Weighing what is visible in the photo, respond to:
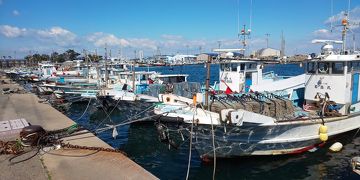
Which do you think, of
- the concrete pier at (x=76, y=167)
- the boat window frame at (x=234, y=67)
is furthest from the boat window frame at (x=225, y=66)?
the concrete pier at (x=76, y=167)

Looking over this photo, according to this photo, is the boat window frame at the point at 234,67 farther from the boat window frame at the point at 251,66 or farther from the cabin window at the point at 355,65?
the cabin window at the point at 355,65

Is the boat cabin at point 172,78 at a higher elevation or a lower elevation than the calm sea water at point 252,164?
higher

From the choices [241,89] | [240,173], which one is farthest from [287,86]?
[240,173]

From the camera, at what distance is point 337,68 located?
13.4 meters

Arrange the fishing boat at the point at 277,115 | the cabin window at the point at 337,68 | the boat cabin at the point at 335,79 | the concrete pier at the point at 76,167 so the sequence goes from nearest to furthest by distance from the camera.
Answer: the concrete pier at the point at 76,167
the fishing boat at the point at 277,115
the boat cabin at the point at 335,79
the cabin window at the point at 337,68

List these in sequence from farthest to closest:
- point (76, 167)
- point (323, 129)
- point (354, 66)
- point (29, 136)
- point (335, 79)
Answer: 1. point (354, 66)
2. point (335, 79)
3. point (323, 129)
4. point (29, 136)
5. point (76, 167)

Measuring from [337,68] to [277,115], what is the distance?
4132 millimetres

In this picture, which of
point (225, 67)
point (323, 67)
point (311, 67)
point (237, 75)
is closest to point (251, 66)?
point (237, 75)

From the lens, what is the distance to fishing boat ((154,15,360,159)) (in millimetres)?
10148

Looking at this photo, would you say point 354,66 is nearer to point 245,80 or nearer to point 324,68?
point 324,68

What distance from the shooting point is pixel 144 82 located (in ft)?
81.4

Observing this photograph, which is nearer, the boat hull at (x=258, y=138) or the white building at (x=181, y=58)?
the boat hull at (x=258, y=138)

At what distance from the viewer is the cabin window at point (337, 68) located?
13234 millimetres

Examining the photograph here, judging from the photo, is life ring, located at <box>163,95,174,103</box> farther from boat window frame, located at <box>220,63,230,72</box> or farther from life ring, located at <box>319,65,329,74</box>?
boat window frame, located at <box>220,63,230,72</box>
